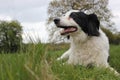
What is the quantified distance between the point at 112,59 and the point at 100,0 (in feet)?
118

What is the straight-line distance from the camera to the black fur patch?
866 cm

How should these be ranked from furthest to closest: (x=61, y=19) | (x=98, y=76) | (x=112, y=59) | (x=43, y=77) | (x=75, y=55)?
1. (x=112, y=59)
2. (x=75, y=55)
3. (x=61, y=19)
4. (x=98, y=76)
5. (x=43, y=77)

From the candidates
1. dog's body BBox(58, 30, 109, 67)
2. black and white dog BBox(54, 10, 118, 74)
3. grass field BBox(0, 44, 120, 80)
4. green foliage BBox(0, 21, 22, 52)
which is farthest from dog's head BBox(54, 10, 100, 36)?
grass field BBox(0, 44, 120, 80)

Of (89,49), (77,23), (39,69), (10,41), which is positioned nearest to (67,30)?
(77,23)

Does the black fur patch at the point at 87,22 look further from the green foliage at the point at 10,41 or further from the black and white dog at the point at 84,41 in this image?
the green foliage at the point at 10,41

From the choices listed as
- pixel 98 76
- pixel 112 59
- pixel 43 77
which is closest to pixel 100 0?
pixel 112 59

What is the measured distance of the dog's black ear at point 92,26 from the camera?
342 inches

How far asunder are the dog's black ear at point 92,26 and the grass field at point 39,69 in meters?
1.28

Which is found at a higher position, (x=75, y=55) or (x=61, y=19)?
(x=61, y=19)

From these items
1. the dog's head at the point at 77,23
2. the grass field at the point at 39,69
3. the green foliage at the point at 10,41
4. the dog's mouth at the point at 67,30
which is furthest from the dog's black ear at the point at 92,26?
the green foliage at the point at 10,41

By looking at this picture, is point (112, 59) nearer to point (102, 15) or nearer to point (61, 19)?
point (61, 19)

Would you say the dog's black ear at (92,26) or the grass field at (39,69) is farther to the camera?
the dog's black ear at (92,26)

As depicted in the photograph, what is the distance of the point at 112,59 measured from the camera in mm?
10492

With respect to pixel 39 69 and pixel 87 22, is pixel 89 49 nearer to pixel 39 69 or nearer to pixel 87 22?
pixel 87 22
